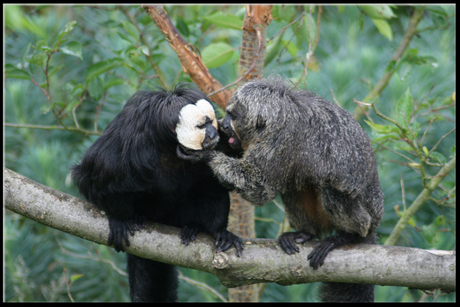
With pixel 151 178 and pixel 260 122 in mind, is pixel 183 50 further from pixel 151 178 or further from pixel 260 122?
pixel 151 178

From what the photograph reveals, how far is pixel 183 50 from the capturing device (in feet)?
7.73

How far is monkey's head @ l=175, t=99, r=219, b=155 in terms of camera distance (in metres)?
1.97

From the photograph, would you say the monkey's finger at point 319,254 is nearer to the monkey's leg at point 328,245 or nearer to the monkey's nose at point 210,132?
the monkey's leg at point 328,245

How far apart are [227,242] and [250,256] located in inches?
5.3

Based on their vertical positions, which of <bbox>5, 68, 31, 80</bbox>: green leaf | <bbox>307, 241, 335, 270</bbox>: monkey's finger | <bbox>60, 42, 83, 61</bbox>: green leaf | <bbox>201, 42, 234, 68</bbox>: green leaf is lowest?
<bbox>307, 241, 335, 270</bbox>: monkey's finger

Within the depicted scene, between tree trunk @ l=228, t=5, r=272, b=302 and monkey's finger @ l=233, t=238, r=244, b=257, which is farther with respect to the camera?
tree trunk @ l=228, t=5, r=272, b=302

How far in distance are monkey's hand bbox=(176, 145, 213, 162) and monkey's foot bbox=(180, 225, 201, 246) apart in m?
0.36

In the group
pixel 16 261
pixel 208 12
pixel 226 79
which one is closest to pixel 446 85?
pixel 226 79

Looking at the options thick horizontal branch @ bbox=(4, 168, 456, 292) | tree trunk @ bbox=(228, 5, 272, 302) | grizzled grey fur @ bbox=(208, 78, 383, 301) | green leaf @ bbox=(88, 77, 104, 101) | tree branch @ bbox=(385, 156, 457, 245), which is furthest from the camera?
green leaf @ bbox=(88, 77, 104, 101)

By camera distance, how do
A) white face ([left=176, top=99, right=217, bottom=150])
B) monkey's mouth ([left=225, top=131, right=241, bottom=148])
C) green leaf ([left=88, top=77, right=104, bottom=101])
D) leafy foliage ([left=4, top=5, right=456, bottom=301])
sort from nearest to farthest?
white face ([left=176, top=99, right=217, bottom=150]) < monkey's mouth ([left=225, top=131, right=241, bottom=148]) < green leaf ([left=88, top=77, right=104, bottom=101]) < leafy foliage ([left=4, top=5, right=456, bottom=301])

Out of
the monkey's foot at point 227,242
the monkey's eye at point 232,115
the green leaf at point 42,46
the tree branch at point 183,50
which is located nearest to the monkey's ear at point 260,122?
the monkey's eye at point 232,115

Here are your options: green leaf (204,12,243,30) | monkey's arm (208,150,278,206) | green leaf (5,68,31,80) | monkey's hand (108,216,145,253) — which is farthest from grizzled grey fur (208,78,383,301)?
green leaf (5,68,31,80)

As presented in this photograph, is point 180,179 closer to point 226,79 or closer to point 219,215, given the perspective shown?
point 219,215

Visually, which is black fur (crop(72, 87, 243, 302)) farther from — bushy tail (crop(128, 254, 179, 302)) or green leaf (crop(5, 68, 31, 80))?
green leaf (crop(5, 68, 31, 80))
